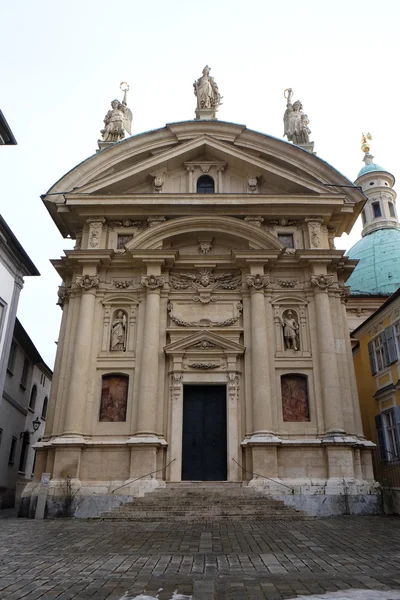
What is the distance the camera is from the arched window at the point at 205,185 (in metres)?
24.4

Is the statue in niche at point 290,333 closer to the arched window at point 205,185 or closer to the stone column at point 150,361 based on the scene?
the stone column at point 150,361

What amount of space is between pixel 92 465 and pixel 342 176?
55.7ft

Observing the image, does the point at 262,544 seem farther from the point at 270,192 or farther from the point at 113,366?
the point at 270,192

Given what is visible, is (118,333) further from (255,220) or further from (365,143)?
(365,143)

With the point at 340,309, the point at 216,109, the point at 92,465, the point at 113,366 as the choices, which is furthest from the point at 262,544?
the point at 216,109

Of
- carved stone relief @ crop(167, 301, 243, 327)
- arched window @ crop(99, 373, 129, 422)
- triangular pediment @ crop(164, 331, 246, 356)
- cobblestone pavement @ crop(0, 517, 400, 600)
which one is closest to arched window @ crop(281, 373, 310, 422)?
triangular pediment @ crop(164, 331, 246, 356)

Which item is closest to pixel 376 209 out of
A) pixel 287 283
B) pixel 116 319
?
pixel 287 283

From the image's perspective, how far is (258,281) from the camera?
2136 cm

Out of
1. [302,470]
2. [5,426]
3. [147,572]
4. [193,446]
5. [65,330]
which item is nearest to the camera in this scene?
[147,572]

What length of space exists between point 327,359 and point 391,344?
11.8 ft

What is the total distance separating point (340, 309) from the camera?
2158 centimetres

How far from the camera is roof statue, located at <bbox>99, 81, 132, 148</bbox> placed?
86.1 feet

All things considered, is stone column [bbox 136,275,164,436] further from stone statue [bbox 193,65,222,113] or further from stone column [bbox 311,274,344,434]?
stone statue [bbox 193,65,222,113]

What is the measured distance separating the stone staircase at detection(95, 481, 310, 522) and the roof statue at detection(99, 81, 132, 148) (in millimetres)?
17914
